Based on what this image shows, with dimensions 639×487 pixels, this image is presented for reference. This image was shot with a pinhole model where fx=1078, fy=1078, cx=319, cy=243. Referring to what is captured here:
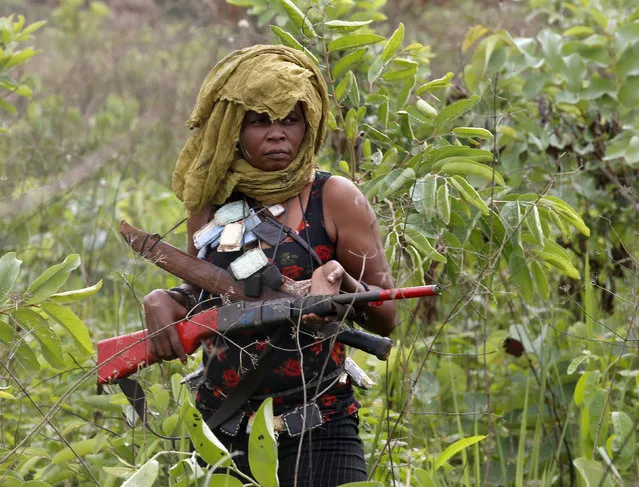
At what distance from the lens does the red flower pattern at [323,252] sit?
8.15 feet

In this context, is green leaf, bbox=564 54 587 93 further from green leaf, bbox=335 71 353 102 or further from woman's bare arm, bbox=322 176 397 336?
woman's bare arm, bbox=322 176 397 336

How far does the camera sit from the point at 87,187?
608 cm

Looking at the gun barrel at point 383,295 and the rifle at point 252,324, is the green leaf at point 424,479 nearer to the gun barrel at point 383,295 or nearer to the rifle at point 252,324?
the rifle at point 252,324

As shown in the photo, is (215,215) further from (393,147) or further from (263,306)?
(393,147)

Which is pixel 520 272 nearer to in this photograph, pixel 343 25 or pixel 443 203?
pixel 443 203

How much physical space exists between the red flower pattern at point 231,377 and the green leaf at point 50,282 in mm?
477

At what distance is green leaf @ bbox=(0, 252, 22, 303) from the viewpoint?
2.66 m

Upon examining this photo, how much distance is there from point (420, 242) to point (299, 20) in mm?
796

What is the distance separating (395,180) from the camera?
9.44 ft

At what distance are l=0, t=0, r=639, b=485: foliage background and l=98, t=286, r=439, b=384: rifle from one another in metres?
0.12

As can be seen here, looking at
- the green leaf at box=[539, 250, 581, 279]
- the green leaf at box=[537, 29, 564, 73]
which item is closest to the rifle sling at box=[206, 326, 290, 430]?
the green leaf at box=[539, 250, 581, 279]

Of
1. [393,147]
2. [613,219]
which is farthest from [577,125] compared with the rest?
[393,147]

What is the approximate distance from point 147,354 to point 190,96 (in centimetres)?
629

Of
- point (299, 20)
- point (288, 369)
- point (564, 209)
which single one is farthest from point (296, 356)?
point (299, 20)
